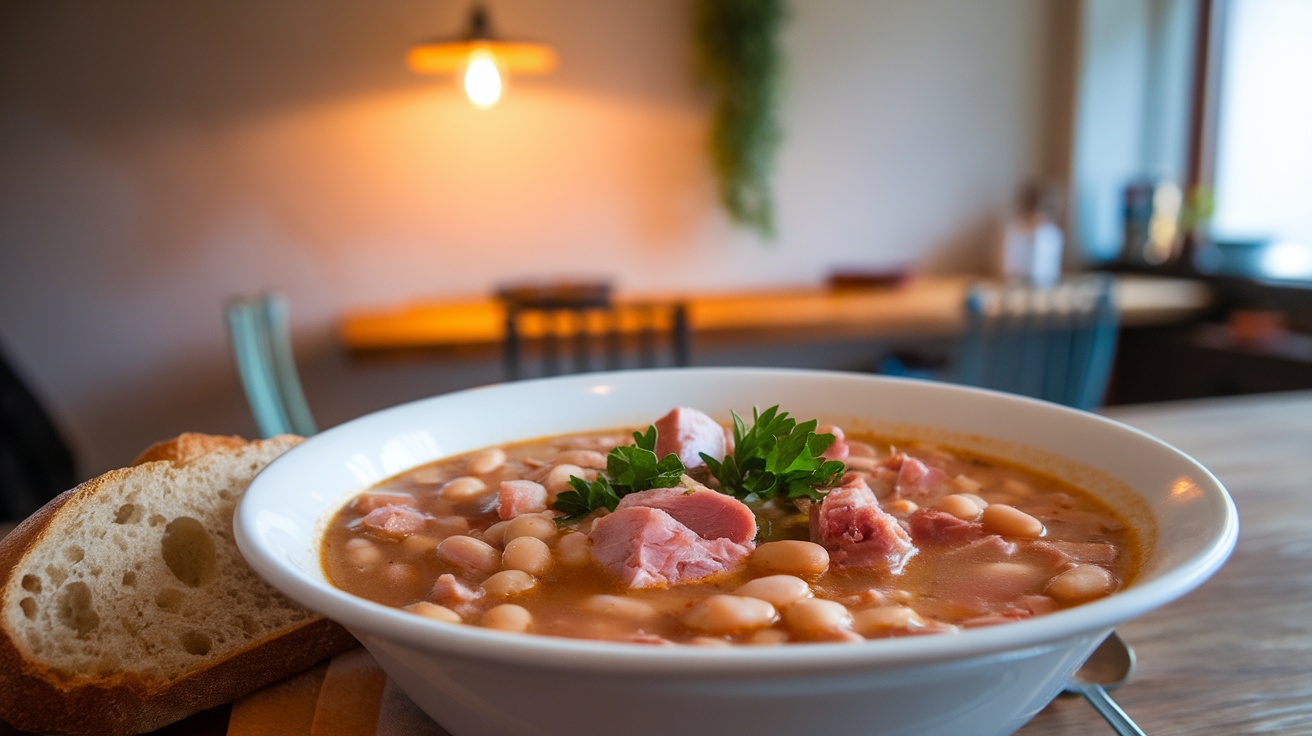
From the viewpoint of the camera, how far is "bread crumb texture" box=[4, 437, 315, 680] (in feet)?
2.87

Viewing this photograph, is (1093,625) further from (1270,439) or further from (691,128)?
(691,128)

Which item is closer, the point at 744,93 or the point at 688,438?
the point at 688,438

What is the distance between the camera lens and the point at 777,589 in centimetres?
94

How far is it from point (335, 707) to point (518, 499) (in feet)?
1.13

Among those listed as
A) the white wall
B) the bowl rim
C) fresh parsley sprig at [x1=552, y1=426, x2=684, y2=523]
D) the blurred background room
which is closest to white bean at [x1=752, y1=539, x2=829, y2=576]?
fresh parsley sprig at [x1=552, y1=426, x2=684, y2=523]

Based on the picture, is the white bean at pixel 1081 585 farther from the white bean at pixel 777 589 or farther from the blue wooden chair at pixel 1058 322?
the blue wooden chair at pixel 1058 322

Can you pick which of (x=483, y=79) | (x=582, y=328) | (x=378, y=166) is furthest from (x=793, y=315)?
(x=378, y=166)

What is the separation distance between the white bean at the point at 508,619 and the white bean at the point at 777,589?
0.22m

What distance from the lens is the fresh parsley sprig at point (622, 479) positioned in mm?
1056

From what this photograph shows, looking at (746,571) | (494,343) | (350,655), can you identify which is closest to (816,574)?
(746,571)

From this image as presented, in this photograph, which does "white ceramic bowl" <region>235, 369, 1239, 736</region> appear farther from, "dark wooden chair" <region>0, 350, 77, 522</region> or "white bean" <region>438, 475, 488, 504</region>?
"dark wooden chair" <region>0, 350, 77, 522</region>

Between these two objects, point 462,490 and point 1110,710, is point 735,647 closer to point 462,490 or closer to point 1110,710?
point 1110,710

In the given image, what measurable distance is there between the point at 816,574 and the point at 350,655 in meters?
0.51

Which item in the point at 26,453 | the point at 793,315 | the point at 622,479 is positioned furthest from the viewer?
the point at 793,315
